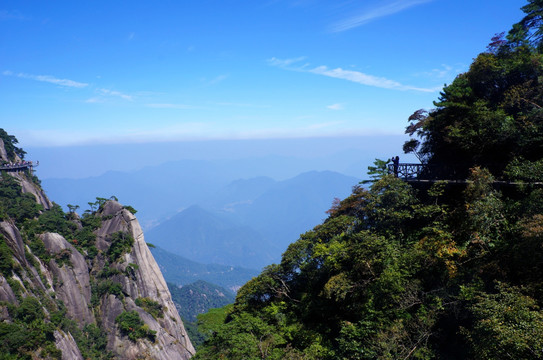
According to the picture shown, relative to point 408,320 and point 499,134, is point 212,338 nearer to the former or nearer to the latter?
point 408,320

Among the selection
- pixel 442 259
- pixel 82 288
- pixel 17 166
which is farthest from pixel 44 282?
pixel 442 259

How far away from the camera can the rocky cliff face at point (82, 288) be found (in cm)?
3197

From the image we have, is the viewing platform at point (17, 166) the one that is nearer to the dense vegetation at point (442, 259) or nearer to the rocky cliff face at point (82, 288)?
the rocky cliff face at point (82, 288)

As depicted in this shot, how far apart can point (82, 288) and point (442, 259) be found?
46189 millimetres

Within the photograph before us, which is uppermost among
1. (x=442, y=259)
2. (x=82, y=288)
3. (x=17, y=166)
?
(x=17, y=166)

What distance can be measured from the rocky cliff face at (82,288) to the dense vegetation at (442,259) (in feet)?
77.5

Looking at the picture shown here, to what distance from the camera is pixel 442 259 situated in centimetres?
1294

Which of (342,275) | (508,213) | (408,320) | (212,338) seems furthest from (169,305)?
(508,213)

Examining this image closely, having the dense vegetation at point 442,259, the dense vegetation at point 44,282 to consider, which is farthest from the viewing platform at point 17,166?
the dense vegetation at point 442,259

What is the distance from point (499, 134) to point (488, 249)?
21.9 ft

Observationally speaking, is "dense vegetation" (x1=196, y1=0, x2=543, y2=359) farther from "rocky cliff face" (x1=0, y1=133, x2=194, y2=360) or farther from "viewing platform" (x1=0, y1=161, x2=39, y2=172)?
"viewing platform" (x1=0, y1=161, x2=39, y2=172)

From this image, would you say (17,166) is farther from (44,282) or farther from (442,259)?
(442,259)

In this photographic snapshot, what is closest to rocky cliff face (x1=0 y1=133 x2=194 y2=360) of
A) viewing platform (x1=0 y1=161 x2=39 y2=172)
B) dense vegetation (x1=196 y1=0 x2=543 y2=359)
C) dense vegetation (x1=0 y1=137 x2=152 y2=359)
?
dense vegetation (x1=0 y1=137 x2=152 y2=359)

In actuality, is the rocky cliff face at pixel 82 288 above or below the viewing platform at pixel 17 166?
below
